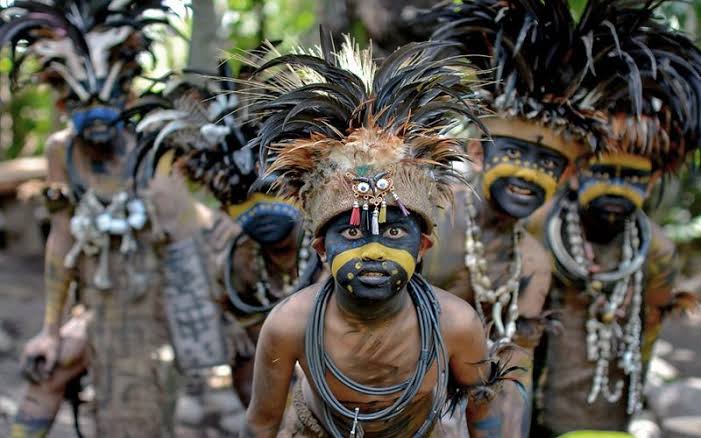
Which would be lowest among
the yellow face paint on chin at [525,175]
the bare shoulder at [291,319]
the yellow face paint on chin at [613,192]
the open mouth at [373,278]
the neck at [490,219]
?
the bare shoulder at [291,319]

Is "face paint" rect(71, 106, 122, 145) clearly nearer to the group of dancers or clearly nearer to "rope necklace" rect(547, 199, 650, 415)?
the group of dancers

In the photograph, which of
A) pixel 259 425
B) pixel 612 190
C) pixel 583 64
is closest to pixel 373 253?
pixel 259 425

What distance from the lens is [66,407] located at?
675cm

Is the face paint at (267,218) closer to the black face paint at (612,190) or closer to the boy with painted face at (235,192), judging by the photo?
the boy with painted face at (235,192)

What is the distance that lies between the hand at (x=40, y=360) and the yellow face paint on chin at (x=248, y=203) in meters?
1.40

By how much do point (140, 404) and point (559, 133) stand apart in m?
2.74

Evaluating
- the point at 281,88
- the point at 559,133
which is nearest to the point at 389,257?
the point at 281,88

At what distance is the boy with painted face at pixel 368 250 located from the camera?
2.79 m

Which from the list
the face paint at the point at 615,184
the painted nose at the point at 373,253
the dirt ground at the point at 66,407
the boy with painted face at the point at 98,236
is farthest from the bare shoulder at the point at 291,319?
the dirt ground at the point at 66,407

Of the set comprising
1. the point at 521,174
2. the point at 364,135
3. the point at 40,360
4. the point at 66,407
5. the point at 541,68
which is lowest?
the point at 66,407

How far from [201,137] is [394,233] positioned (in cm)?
166

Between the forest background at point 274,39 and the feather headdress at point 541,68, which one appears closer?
the feather headdress at point 541,68

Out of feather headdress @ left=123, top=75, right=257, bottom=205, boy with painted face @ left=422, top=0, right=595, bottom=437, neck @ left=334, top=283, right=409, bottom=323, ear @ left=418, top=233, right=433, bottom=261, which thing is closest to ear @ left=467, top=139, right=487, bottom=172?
boy with painted face @ left=422, top=0, right=595, bottom=437

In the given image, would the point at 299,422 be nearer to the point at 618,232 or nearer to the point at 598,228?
the point at 598,228
